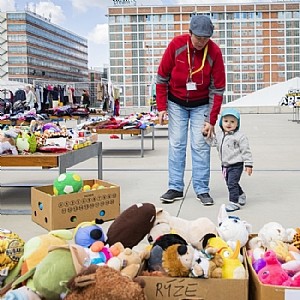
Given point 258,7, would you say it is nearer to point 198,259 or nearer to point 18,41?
point 18,41

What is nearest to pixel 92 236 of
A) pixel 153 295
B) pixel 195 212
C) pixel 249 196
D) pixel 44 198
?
pixel 153 295

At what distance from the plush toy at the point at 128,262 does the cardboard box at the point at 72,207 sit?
1.79 metres

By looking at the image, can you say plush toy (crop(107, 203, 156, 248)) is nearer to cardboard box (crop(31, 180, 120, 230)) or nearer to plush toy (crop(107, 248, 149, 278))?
plush toy (crop(107, 248, 149, 278))

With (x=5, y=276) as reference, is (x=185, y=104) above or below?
above

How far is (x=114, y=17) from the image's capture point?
8019 cm

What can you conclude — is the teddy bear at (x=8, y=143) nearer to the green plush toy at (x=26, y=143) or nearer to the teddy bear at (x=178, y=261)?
the green plush toy at (x=26, y=143)

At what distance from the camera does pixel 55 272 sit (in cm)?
232

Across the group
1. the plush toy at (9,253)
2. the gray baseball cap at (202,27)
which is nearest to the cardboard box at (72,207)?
the plush toy at (9,253)

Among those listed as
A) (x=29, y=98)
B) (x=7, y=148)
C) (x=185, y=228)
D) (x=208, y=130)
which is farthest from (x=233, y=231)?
(x=29, y=98)

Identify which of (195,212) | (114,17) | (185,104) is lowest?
(195,212)

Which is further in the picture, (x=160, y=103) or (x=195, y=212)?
(x=160, y=103)

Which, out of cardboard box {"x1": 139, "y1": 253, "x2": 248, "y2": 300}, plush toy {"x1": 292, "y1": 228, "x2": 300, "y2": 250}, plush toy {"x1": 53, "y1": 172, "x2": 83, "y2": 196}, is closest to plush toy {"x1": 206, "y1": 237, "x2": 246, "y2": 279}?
cardboard box {"x1": 139, "y1": 253, "x2": 248, "y2": 300}

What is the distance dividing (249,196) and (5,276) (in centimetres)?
355

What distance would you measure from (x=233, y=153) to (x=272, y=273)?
279 cm
